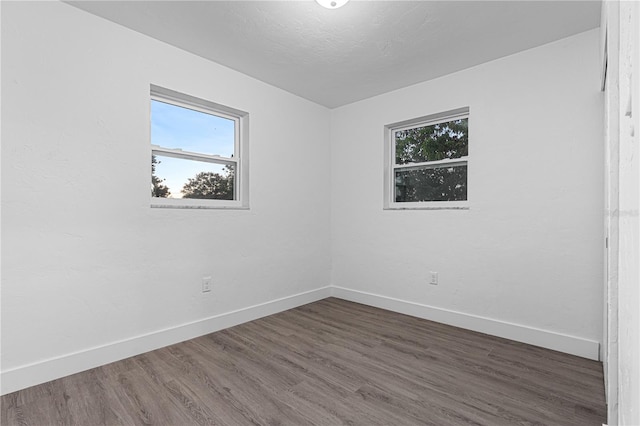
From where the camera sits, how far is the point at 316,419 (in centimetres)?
169

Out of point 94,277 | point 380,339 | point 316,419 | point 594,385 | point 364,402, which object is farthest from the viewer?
point 380,339

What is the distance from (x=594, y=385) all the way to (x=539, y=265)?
917 mm

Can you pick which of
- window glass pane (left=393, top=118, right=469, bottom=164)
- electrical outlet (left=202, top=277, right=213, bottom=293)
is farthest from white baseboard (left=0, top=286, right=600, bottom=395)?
window glass pane (left=393, top=118, right=469, bottom=164)

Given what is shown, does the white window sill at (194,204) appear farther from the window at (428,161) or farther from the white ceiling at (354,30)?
the window at (428,161)

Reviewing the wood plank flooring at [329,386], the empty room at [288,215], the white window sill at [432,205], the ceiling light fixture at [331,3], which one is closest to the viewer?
the wood plank flooring at [329,386]

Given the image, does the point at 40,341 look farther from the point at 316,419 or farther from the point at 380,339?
the point at 380,339

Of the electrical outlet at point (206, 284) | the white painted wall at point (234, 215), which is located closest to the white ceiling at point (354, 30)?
the white painted wall at point (234, 215)

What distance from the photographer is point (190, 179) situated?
299 centimetres

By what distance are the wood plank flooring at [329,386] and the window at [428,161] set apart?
143 centimetres

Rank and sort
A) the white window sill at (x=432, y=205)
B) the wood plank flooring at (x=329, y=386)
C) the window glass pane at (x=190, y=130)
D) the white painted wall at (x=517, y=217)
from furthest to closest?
1. the white window sill at (x=432, y=205)
2. the window glass pane at (x=190, y=130)
3. the white painted wall at (x=517, y=217)
4. the wood plank flooring at (x=329, y=386)

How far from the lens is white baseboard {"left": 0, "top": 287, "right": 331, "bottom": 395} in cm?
197

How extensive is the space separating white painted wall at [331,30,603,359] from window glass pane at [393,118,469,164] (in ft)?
0.66

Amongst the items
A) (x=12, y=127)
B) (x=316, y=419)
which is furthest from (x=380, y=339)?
(x=12, y=127)

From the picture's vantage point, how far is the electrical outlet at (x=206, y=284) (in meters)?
2.90
